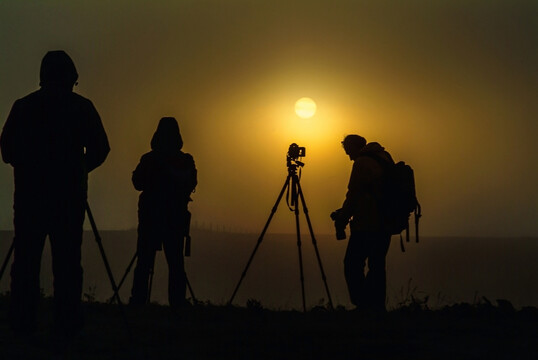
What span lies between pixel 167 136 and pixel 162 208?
99cm

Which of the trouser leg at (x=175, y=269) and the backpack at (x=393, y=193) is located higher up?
the backpack at (x=393, y=193)

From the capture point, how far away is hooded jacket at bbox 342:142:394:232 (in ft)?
33.9

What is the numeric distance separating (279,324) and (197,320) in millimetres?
1002

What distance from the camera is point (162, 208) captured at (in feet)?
34.1

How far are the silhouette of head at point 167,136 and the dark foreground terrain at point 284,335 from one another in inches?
84.9

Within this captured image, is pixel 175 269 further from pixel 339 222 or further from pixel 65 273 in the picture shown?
pixel 65 273

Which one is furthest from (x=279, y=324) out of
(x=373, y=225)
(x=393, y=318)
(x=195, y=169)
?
(x=195, y=169)

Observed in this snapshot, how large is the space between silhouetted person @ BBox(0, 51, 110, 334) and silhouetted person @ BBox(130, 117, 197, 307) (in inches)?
115

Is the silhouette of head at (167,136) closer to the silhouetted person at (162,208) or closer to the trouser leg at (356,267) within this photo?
the silhouetted person at (162,208)

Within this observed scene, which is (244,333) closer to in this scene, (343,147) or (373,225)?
(373,225)

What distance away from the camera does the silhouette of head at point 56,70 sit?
7.27m

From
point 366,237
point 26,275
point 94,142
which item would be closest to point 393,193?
point 366,237

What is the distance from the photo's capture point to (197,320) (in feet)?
29.3

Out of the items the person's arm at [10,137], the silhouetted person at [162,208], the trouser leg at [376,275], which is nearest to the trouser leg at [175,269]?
the silhouetted person at [162,208]
